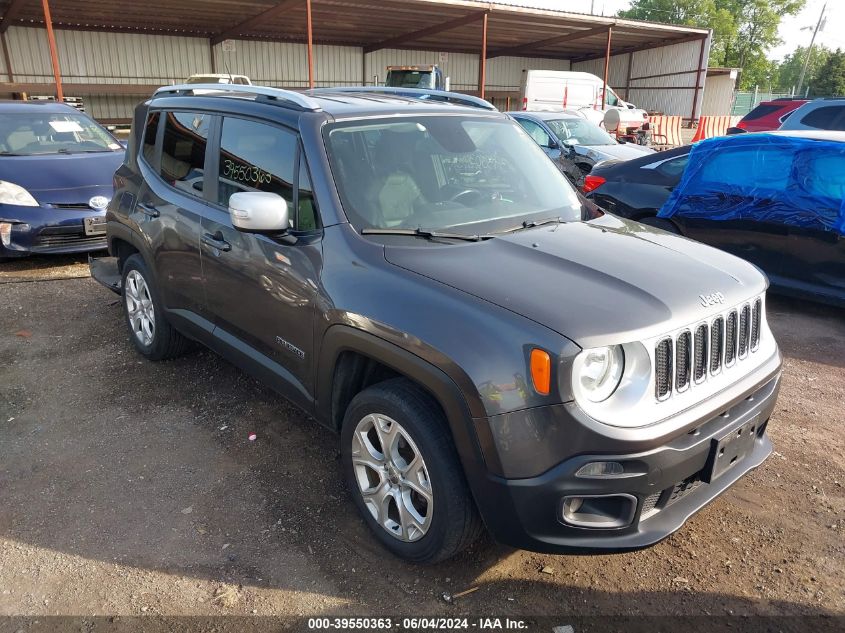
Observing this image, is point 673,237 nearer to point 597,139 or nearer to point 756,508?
point 756,508

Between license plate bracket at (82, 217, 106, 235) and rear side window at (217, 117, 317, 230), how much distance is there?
13.7 feet

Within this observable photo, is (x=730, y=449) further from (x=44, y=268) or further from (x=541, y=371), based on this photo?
(x=44, y=268)

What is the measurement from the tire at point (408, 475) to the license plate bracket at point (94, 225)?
5.46m

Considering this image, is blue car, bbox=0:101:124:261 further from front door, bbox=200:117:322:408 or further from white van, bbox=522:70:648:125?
white van, bbox=522:70:648:125

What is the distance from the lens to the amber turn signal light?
2.16 m

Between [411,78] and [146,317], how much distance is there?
58.7 ft

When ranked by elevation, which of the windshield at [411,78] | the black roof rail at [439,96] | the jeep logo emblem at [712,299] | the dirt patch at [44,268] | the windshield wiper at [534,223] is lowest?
the dirt patch at [44,268]

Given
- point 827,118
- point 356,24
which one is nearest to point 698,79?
point 356,24

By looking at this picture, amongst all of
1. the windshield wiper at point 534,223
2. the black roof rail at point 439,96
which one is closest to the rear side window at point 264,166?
the black roof rail at point 439,96

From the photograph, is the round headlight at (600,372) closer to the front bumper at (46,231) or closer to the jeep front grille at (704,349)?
the jeep front grille at (704,349)

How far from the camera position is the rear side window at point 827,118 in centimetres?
1148

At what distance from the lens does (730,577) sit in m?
2.73

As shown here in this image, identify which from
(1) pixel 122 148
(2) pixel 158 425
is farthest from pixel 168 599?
(1) pixel 122 148

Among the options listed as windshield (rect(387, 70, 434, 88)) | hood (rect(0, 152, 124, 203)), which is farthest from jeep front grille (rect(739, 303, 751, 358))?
windshield (rect(387, 70, 434, 88))
